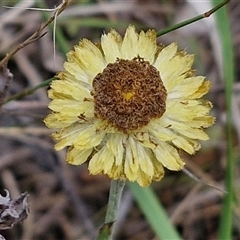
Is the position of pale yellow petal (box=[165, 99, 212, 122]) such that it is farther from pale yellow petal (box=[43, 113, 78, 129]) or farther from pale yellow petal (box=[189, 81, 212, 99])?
pale yellow petal (box=[43, 113, 78, 129])

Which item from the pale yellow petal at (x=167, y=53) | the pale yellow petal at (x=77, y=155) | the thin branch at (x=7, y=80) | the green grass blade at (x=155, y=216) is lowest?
the green grass blade at (x=155, y=216)

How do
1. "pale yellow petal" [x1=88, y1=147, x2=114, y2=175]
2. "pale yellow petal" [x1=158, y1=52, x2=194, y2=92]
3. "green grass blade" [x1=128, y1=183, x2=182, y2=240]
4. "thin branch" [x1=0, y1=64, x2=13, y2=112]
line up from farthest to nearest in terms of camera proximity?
"green grass blade" [x1=128, y1=183, x2=182, y2=240], "thin branch" [x1=0, y1=64, x2=13, y2=112], "pale yellow petal" [x1=158, y1=52, x2=194, y2=92], "pale yellow petal" [x1=88, y1=147, x2=114, y2=175]

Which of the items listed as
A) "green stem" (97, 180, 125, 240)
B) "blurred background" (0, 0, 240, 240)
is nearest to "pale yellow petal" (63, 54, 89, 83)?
"green stem" (97, 180, 125, 240)

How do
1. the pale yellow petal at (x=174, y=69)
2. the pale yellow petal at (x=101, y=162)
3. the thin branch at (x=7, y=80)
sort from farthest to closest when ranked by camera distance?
the thin branch at (x=7, y=80), the pale yellow petal at (x=174, y=69), the pale yellow petal at (x=101, y=162)

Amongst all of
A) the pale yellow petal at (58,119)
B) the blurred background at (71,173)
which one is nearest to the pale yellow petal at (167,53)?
the pale yellow petal at (58,119)

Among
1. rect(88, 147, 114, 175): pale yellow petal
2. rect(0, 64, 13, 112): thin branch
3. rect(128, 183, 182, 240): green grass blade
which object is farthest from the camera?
rect(128, 183, 182, 240): green grass blade

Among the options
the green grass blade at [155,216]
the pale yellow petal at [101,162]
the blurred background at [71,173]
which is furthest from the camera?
the blurred background at [71,173]

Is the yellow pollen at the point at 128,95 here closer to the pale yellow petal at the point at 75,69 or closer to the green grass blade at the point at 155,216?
the pale yellow petal at the point at 75,69
